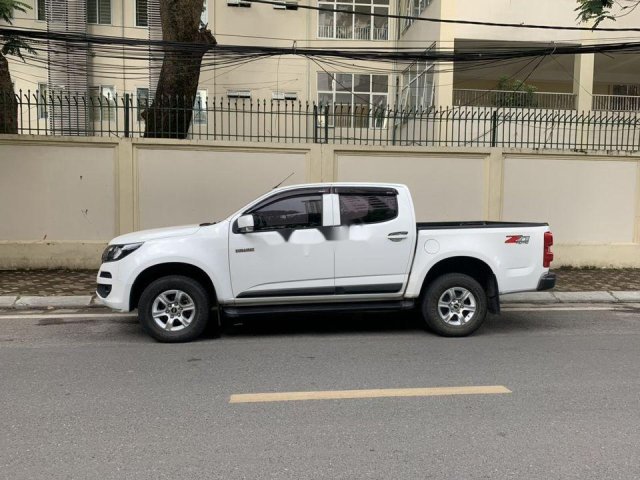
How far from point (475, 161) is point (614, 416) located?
806cm

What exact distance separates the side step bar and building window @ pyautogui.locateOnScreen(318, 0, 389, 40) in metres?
17.5

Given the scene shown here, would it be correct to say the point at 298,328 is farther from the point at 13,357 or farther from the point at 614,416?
the point at 614,416

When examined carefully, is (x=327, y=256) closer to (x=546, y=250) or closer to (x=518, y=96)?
(x=546, y=250)

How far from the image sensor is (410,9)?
21.0m

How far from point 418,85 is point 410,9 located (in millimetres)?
3504

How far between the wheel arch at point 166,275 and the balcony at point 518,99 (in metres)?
13.4

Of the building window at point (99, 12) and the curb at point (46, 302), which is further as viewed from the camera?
the building window at point (99, 12)

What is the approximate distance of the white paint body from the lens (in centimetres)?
629

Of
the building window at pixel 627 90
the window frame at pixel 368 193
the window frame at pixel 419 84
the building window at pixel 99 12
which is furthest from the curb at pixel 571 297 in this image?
the building window at pixel 99 12

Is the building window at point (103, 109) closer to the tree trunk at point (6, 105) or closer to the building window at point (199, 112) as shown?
the tree trunk at point (6, 105)

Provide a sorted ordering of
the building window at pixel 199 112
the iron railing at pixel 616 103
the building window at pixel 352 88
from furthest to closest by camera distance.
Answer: the building window at pixel 352 88 → the iron railing at pixel 616 103 → the building window at pixel 199 112


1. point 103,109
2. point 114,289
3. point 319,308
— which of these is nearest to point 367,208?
point 319,308

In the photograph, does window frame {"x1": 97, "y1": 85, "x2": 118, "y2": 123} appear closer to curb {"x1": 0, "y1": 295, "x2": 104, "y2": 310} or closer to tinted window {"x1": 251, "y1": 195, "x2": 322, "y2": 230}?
curb {"x1": 0, "y1": 295, "x2": 104, "y2": 310}

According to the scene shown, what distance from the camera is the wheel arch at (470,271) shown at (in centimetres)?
673
